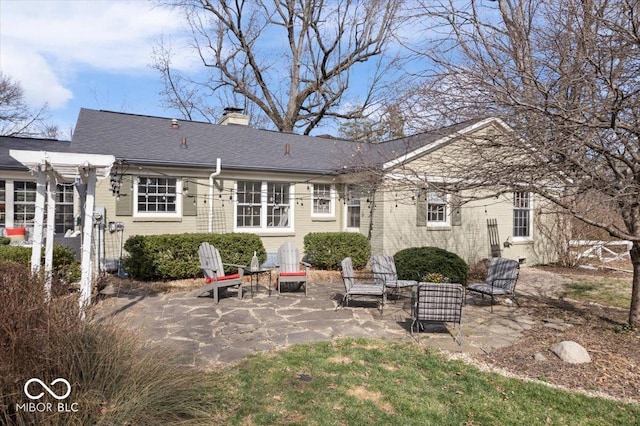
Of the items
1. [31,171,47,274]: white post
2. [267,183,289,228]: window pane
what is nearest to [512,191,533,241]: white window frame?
[267,183,289,228]: window pane

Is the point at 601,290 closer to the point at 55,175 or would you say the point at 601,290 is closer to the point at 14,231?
the point at 55,175

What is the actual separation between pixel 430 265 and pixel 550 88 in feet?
16.1

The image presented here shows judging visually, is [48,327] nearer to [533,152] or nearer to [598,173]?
[533,152]

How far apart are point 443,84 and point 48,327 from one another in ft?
17.3

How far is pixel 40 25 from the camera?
9992 millimetres

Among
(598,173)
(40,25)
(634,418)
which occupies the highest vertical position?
(40,25)

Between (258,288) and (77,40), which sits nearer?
(258,288)

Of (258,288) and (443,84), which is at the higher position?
(443,84)

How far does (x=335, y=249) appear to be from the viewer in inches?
476

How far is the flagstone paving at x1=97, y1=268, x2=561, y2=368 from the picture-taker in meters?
5.54

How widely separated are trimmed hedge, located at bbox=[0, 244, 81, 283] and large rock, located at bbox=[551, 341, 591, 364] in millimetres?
7982

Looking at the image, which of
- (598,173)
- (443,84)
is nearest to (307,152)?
(443,84)

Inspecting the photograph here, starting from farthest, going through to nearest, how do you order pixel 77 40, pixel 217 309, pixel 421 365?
pixel 77 40 → pixel 217 309 → pixel 421 365

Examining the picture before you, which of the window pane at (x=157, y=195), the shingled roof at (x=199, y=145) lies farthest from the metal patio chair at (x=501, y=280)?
the window pane at (x=157, y=195)
